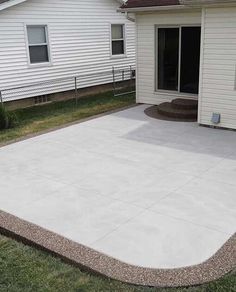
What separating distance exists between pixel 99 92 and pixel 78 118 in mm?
4126

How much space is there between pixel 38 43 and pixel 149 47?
3.42 meters

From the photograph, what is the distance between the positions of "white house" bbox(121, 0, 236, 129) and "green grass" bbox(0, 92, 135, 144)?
3.87 ft

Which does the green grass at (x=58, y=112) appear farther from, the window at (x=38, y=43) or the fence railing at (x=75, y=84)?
the window at (x=38, y=43)

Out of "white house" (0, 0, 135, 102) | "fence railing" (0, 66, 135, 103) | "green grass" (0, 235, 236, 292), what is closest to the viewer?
"green grass" (0, 235, 236, 292)

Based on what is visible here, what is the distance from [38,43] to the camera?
11.3 meters

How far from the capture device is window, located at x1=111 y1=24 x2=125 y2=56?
45.8ft

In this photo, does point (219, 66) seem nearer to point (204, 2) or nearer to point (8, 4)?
point (204, 2)

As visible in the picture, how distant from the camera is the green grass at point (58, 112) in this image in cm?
884

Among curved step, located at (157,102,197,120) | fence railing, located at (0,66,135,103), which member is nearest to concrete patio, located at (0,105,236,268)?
curved step, located at (157,102,197,120)

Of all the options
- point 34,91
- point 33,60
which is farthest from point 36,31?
point 34,91

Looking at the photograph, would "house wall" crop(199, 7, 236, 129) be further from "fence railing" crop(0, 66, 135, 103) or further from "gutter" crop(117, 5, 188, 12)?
"fence railing" crop(0, 66, 135, 103)

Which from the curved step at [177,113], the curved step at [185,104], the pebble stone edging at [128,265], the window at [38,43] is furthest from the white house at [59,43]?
the pebble stone edging at [128,265]

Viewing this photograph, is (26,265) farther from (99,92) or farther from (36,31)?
(99,92)

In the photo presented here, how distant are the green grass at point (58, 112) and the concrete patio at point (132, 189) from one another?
2.79 ft
